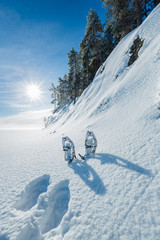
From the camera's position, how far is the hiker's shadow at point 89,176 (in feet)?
13.1

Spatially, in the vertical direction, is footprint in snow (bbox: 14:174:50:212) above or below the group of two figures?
below

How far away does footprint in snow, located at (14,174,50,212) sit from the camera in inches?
176

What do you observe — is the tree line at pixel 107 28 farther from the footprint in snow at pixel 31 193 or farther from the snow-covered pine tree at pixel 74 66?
the footprint in snow at pixel 31 193

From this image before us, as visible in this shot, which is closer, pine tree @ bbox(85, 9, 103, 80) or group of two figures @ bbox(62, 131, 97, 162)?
group of two figures @ bbox(62, 131, 97, 162)

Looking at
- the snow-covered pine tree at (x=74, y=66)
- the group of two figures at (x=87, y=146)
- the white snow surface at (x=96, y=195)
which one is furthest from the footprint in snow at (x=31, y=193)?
the snow-covered pine tree at (x=74, y=66)

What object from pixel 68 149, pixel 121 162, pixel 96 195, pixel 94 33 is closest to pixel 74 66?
pixel 94 33

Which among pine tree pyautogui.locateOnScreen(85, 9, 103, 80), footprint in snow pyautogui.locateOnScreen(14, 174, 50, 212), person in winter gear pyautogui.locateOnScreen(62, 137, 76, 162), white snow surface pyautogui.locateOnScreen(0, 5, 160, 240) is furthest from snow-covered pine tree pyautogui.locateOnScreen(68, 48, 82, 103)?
footprint in snow pyautogui.locateOnScreen(14, 174, 50, 212)

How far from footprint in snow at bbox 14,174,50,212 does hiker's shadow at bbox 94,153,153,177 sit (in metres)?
3.11

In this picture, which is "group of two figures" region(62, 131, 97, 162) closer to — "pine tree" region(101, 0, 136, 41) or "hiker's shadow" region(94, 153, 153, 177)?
"hiker's shadow" region(94, 153, 153, 177)

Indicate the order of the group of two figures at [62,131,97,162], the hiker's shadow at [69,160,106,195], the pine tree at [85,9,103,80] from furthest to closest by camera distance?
the pine tree at [85,9,103,80]
the group of two figures at [62,131,97,162]
the hiker's shadow at [69,160,106,195]

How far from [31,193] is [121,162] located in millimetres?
4441

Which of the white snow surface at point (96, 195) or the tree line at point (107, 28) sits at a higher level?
the tree line at point (107, 28)

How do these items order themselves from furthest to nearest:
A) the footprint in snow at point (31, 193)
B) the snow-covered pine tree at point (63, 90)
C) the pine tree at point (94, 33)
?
1. the snow-covered pine tree at point (63, 90)
2. the pine tree at point (94, 33)
3. the footprint in snow at point (31, 193)

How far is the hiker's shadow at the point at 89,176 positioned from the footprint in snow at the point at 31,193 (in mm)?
1678
